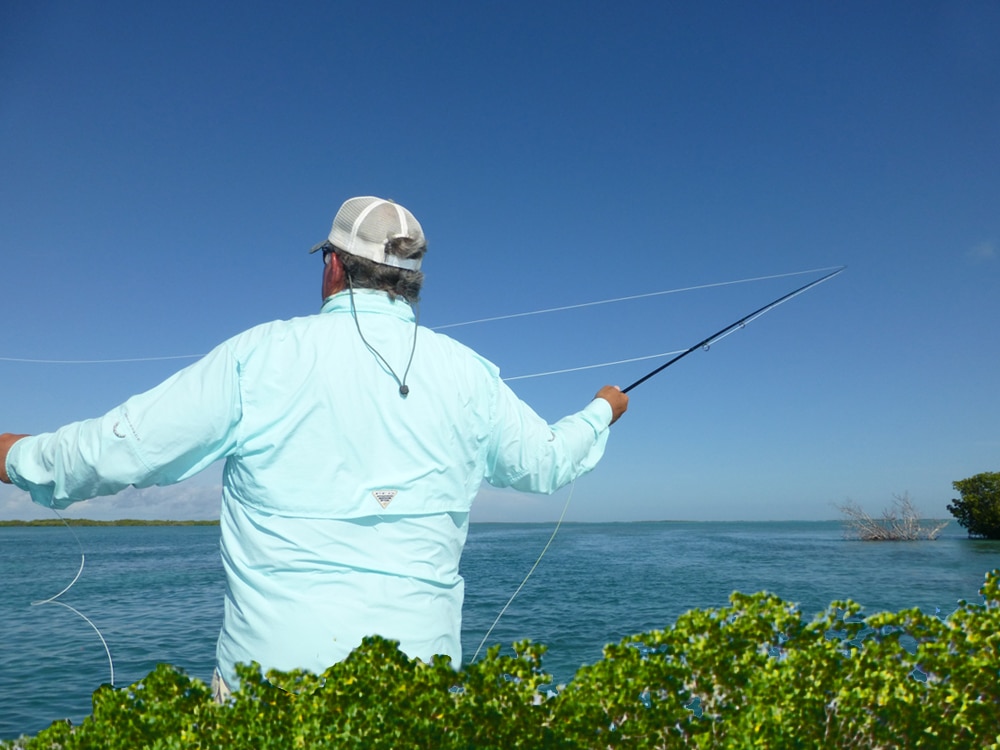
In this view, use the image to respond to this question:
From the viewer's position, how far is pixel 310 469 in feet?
6.33

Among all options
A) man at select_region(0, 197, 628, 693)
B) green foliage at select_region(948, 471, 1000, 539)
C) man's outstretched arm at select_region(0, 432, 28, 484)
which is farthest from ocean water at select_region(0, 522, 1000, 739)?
green foliage at select_region(948, 471, 1000, 539)

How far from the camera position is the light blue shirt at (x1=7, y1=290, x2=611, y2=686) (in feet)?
6.21

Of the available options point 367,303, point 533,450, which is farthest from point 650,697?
point 367,303

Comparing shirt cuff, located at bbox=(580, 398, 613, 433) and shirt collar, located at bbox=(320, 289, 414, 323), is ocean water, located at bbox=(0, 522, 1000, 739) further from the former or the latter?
shirt collar, located at bbox=(320, 289, 414, 323)

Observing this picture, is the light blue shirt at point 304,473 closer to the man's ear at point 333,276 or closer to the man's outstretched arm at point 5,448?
the man's outstretched arm at point 5,448

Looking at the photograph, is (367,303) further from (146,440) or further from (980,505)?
(980,505)

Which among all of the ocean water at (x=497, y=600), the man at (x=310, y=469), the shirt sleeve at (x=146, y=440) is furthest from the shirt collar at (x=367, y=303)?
the ocean water at (x=497, y=600)

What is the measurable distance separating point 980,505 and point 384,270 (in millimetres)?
82581

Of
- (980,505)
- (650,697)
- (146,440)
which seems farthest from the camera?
(980,505)

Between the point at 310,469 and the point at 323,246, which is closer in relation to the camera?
the point at 310,469

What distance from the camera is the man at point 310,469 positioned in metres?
1.89

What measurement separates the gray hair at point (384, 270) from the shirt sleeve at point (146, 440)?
476 mm

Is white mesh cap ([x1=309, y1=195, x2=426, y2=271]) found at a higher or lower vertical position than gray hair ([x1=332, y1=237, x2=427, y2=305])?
higher

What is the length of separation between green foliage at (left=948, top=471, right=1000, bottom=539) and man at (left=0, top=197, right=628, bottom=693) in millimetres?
81014
